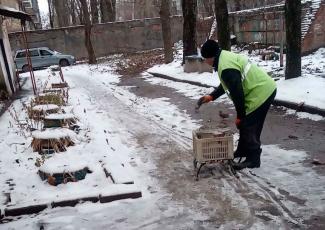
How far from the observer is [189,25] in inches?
663

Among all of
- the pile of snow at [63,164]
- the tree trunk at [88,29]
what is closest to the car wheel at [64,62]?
the tree trunk at [88,29]

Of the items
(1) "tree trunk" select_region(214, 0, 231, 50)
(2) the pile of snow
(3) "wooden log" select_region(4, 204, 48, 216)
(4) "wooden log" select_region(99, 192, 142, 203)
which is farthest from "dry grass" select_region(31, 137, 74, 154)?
(1) "tree trunk" select_region(214, 0, 231, 50)

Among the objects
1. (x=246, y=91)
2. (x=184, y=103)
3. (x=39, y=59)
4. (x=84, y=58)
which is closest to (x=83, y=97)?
(x=184, y=103)

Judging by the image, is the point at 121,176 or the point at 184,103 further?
the point at 184,103

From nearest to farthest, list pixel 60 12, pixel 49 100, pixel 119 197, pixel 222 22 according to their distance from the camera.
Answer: pixel 119 197 → pixel 49 100 → pixel 222 22 → pixel 60 12

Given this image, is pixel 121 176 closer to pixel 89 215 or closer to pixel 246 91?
pixel 89 215

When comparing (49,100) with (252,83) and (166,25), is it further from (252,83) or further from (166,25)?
(166,25)

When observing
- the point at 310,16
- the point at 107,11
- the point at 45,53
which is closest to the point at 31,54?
the point at 45,53

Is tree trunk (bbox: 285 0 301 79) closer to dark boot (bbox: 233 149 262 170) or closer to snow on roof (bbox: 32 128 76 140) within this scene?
dark boot (bbox: 233 149 262 170)

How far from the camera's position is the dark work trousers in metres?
5.32

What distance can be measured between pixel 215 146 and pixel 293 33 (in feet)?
21.3

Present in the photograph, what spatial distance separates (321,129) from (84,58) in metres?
26.7

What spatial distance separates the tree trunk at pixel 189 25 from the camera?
54.6 ft

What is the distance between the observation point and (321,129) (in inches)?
294
